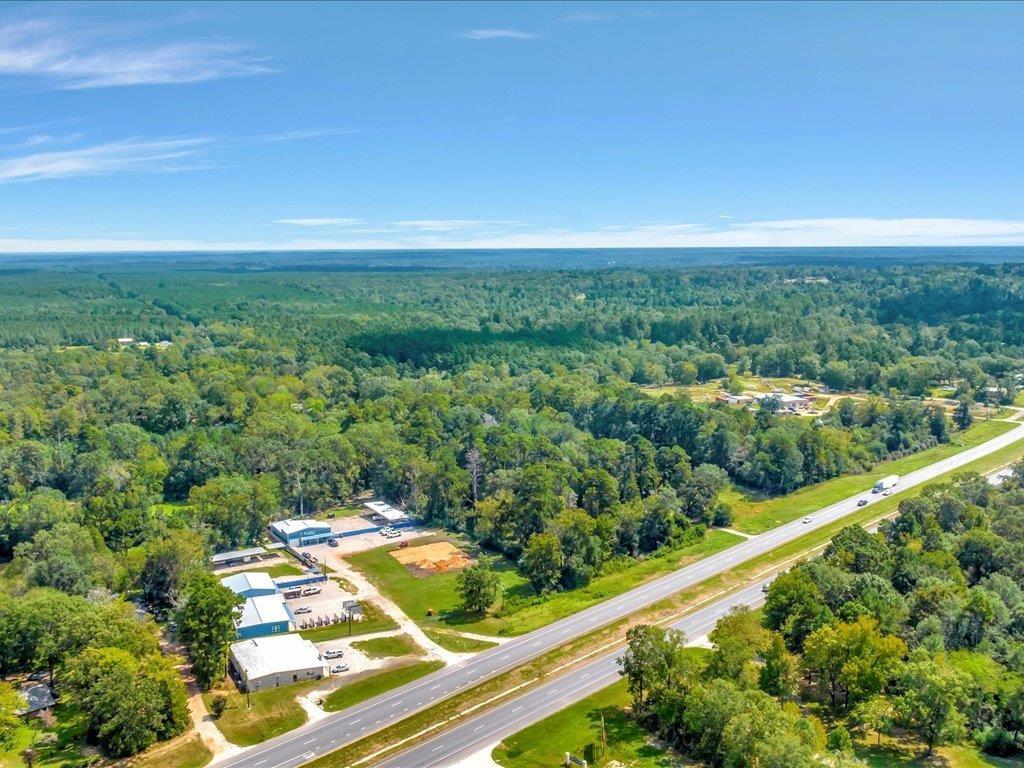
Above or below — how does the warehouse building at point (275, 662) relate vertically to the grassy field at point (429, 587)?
above

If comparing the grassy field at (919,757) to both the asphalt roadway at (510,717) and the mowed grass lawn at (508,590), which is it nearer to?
the asphalt roadway at (510,717)

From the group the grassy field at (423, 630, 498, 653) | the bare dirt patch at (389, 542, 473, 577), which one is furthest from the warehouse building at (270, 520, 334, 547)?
the grassy field at (423, 630, 498, 653)

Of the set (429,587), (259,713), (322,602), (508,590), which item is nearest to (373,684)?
(259,713)

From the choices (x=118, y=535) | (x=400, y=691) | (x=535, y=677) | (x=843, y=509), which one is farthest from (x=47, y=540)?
(x=843, y=509)

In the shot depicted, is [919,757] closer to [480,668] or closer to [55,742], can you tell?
[480,668]

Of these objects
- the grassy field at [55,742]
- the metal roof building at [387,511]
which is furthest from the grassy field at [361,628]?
the metal roof building at [387,511]

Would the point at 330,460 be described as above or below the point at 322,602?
above

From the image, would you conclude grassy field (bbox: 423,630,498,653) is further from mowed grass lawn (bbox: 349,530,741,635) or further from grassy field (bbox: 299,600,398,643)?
grassy field (bbox: 299,600,398,643)
